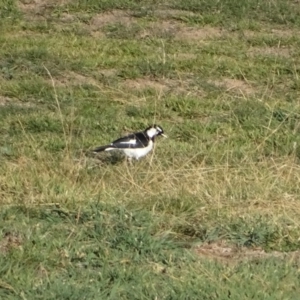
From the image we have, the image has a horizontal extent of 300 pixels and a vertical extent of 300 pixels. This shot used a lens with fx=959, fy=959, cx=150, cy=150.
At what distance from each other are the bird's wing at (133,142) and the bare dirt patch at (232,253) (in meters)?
2.82

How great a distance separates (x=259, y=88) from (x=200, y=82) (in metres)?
0.69

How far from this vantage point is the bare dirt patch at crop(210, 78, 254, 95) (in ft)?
36.1

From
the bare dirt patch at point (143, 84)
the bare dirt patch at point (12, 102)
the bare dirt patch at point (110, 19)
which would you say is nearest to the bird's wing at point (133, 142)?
the bare dirt patch at point (12, 102)

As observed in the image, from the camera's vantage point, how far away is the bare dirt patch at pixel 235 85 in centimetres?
1101

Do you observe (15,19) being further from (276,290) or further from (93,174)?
(276,290)

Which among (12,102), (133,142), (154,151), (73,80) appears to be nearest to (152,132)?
(154,151)

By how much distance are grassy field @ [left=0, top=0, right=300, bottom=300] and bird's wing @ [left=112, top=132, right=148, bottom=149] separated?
15 centimetres

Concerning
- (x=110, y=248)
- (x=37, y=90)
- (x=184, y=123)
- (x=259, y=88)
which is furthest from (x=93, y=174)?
(x=259, y=88)

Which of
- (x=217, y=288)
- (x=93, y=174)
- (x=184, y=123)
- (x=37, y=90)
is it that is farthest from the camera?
(x=37, y=90)

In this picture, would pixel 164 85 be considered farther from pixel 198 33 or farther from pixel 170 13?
pixel 170 13

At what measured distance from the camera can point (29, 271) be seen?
16.4 ft

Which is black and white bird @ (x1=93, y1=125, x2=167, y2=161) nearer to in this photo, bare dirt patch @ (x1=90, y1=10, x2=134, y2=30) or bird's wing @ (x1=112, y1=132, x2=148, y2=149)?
bird's wing @ (x1=112, y1=132, x2=148, y2=149)

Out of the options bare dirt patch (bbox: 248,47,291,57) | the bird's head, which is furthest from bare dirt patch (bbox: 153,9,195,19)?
the bird's head

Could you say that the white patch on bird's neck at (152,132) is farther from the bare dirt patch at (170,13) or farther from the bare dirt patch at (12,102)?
the bare dirt patch at (170,13)
